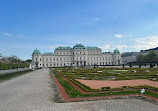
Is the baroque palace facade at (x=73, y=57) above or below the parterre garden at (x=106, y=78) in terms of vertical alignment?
above

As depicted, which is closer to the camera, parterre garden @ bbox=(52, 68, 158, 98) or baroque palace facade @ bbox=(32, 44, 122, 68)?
parterre garden @ bbox=(52, 68, 158, 98)

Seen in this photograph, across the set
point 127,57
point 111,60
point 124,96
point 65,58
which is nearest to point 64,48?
point 65,58

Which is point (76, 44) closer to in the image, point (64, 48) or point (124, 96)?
point (64, 48)

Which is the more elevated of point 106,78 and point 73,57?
point 73,57

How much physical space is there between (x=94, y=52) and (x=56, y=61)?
30576 millimetres

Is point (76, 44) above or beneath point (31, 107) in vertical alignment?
above

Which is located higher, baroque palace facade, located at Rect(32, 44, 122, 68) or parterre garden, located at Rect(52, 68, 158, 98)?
baroque palace facade, located at Rect(32, 44, 122, 68)

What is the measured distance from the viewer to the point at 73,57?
339 ft

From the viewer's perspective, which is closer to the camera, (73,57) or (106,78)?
(106,78)

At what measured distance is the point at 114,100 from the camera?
7.18 m

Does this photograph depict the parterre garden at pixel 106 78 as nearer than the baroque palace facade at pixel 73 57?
Yes

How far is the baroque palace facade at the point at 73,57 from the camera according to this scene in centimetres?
10062

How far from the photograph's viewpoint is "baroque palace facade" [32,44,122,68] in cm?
10062

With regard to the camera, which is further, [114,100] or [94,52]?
[94,52]
